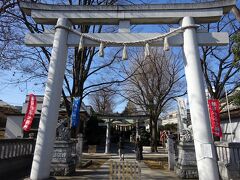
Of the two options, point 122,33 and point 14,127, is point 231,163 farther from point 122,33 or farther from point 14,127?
point 14,127

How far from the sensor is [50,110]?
24.6 ft

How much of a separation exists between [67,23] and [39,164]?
4810 millimetres

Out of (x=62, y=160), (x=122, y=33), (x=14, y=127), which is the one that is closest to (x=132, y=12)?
(x=122, y=33)

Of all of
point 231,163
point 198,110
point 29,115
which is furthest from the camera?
point 29,115

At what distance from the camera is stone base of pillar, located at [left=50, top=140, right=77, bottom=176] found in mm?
11727

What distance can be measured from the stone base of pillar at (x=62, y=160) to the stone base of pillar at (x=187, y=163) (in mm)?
5666

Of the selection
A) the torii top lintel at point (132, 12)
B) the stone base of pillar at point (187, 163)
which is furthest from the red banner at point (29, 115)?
the stone base of pillar at point (187, 163)

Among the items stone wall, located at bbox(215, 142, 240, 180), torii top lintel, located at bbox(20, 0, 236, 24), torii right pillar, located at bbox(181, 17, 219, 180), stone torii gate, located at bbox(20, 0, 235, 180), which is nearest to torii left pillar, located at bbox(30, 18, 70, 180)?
stone torii gate, located at bbox(20, 0, 235, 180)

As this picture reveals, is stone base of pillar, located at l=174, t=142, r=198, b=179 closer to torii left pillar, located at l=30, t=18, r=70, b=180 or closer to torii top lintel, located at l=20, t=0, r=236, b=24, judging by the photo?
torii top lintel, located at l=20, t=0, r=236, b=24

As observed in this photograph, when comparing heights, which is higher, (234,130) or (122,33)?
(122,33)

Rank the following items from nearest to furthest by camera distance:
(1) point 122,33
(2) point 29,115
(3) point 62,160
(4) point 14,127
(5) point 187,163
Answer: (1) point 122,33 < (5) point 187,163 < (3) point 62,160 < (2) point 29,115 < (4) point 14,127

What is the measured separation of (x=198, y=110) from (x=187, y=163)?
546 cm

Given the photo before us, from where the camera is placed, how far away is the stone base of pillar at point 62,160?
462 inches

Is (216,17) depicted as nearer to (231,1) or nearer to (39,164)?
(231,1)
